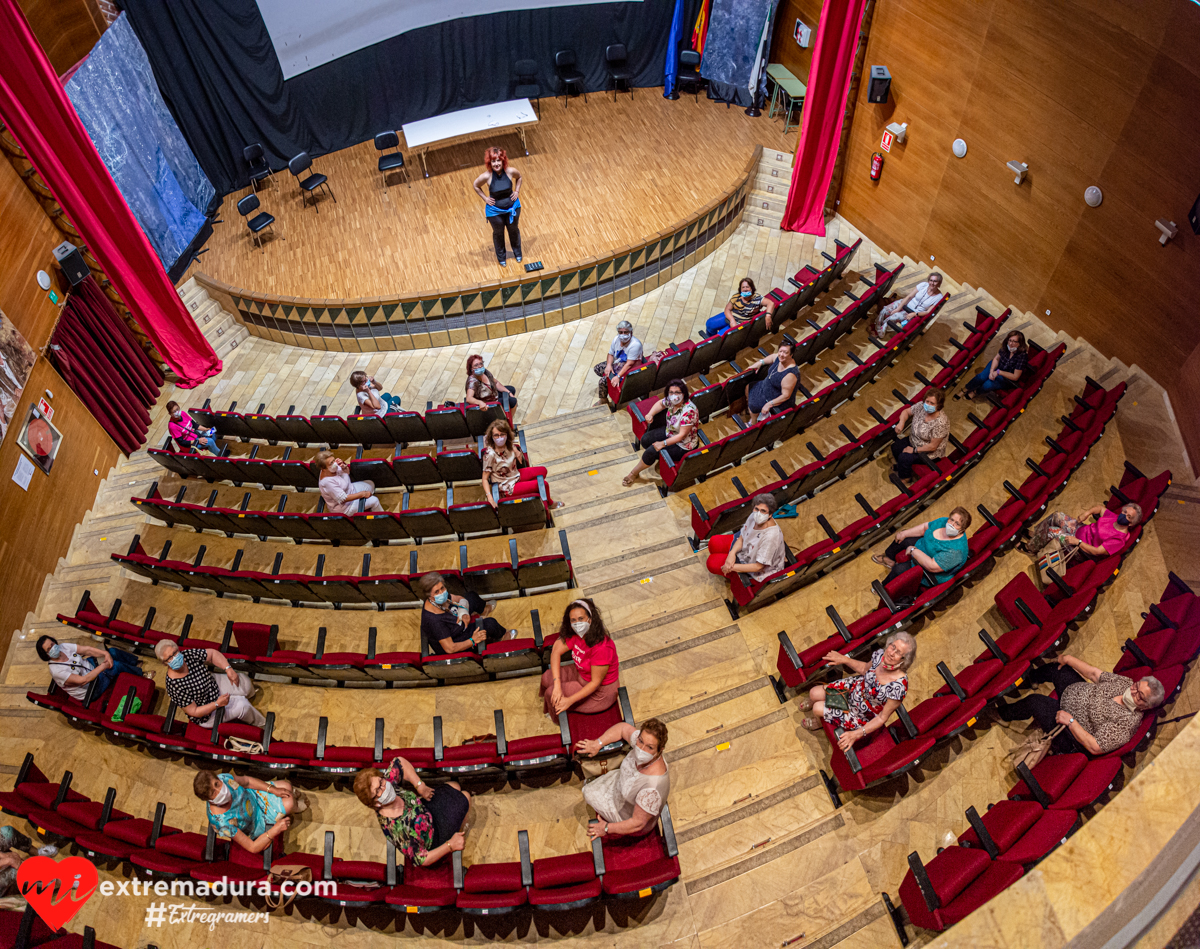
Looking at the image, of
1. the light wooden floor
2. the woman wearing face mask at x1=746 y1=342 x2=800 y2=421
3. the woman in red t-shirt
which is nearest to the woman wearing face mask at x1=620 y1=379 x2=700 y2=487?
the light wooden floor

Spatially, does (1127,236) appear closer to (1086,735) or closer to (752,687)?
(1086,735)

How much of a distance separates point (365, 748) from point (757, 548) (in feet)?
7.58

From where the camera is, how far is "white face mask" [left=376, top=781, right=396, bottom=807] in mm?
2933

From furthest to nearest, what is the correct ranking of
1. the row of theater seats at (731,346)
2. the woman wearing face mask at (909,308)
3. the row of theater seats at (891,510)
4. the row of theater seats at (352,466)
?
the woman wearing face mask at (909,308) < the row of theater seats at (731,346) < the row of theater seats at (352,466) < the row of theater seats at (891,510)

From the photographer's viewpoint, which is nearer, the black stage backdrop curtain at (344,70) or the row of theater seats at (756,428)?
the row of theater seats at (756,428)

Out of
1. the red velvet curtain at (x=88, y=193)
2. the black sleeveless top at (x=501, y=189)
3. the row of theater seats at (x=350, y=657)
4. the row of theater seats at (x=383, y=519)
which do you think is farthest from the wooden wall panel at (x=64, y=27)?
the row of theater seats at (x=350, y=657)

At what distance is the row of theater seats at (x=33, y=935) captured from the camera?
10.4 feet

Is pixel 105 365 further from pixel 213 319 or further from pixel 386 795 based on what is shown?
pixel 386 795

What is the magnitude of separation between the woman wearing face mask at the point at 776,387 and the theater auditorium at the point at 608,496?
7 cm

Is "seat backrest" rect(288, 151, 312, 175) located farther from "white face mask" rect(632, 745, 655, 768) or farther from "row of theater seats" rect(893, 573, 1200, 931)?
"row of theater seats" rect(893, 573, 1200, 931)

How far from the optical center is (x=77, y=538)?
19.1ft

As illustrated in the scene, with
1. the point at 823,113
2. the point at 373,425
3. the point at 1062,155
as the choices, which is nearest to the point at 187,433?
the point at 373,425

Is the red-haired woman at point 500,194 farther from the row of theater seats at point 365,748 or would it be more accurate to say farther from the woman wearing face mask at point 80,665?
the woman wearing face mask at point 80,665

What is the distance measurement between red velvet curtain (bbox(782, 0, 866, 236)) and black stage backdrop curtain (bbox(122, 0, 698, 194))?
3.02 m
